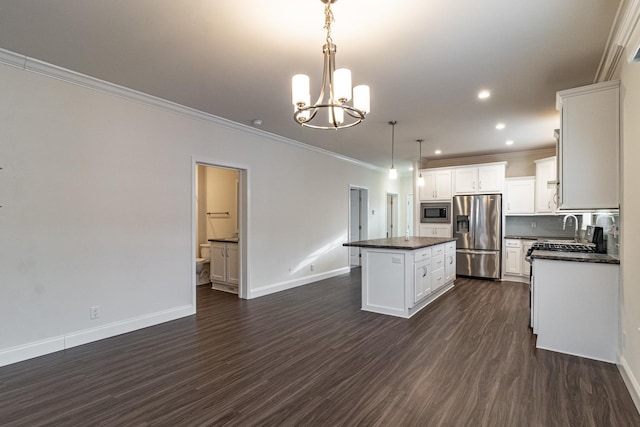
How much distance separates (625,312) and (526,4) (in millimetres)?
2416

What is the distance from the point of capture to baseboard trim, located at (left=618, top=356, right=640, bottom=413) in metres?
2.20

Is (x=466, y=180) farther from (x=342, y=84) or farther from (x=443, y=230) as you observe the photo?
(x=342, y=84)

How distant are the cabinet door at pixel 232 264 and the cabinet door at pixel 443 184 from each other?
4.53 m

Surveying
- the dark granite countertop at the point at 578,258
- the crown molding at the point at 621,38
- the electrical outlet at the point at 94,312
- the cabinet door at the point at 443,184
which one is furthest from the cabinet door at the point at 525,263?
the electrical outlet at the point at 94,312

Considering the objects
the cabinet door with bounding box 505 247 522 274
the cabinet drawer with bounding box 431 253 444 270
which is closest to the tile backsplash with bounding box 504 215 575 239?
the cabinet door with bounding box 505 247 522 274

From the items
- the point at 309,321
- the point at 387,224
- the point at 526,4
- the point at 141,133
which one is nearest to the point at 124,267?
the point at 141,133

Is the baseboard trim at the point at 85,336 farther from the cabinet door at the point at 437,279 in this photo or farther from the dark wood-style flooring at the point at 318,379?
the cabinet door at the point at 437,279

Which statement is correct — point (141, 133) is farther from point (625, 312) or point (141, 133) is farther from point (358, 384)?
point (625, 312)

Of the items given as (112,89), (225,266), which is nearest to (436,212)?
(225,266)

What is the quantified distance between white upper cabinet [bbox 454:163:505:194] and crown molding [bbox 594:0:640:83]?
11.2 ft

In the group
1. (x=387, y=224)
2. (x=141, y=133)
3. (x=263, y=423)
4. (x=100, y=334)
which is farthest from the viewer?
(x=387, y=224)

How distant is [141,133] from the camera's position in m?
3.74

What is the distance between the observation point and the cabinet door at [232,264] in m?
5.41

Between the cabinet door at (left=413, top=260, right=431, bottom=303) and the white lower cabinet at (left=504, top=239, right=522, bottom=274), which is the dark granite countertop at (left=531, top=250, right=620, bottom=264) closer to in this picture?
the cabinet door at (left=413, top=260, right=431, bottom=303)
